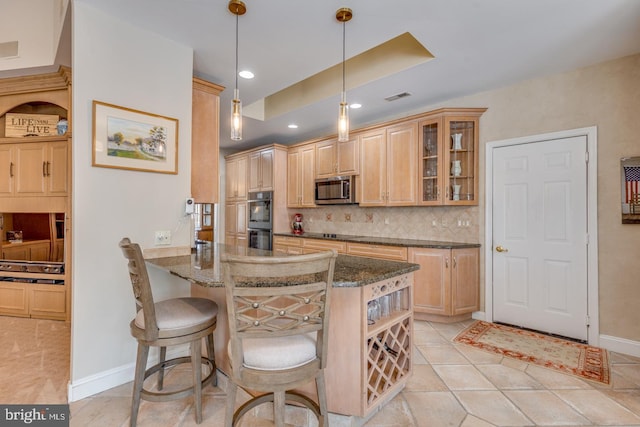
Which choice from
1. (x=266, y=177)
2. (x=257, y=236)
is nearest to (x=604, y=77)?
(x=266, y=177)

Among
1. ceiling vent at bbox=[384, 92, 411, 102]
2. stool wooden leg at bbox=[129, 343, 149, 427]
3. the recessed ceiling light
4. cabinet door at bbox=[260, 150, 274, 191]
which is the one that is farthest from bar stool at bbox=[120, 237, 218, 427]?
cabinet door at bbox=[260, 150, 274, 191]

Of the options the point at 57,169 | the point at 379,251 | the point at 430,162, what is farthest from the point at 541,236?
the point at 57,169

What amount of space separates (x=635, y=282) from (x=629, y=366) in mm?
723

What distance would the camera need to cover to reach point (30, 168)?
11.5 ft

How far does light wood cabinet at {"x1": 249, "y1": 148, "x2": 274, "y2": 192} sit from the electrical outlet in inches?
113

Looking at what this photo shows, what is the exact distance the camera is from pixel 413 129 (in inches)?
149

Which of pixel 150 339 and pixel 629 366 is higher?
pixel 150 339

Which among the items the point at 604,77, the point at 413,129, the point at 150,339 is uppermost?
the point at 604,77

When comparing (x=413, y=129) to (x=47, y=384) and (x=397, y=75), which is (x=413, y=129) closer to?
(x=397, y=75)

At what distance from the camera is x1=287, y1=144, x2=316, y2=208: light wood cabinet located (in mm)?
5020

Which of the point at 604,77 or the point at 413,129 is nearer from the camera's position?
the point at 604,77

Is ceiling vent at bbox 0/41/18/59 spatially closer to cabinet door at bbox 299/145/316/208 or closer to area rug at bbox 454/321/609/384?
cabinet door at bbox 299/145/316/208

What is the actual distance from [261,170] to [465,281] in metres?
3.70

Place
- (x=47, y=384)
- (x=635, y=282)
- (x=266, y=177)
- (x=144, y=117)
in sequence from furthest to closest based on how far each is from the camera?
(x=266, y=177) < (x=635, y=282) < (x=144, y=117) < (x=47, y=384)
